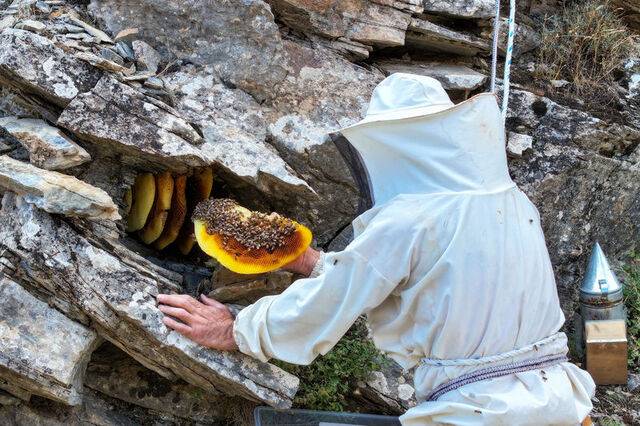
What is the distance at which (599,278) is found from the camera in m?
5.38

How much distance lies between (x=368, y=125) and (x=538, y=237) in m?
0.99

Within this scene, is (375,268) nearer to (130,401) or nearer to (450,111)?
(450,111)

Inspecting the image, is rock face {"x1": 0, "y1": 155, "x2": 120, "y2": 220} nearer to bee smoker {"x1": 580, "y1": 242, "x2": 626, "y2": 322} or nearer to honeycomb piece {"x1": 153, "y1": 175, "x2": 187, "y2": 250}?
honeycomb piece {"x1": 153, "y1": 175, "x2": 187, "y2": 250}

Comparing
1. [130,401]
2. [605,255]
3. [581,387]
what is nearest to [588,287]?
[605,255]

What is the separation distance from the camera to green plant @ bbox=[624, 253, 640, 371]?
18.0 feet

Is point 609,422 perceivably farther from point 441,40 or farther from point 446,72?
point 441,40

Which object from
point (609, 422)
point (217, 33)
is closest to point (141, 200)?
point (217, 33)

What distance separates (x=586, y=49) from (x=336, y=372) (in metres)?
3.68

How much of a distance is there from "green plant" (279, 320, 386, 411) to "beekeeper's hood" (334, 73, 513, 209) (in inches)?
58.6

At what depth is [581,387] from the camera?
3430 mm

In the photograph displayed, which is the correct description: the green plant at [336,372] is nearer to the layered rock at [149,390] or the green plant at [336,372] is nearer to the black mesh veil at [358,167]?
the layered rock at [149,390]

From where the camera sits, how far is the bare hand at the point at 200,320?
397 cm

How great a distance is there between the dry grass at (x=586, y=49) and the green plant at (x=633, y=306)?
150 cm

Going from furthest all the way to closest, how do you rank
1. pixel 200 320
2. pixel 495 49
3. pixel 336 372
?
pixel 495 49 → pixel 336 372 → pixel 200 320
